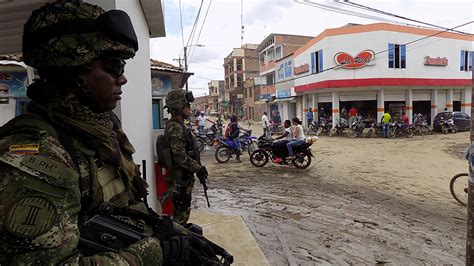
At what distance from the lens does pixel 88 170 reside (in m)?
1.05

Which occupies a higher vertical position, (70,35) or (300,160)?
(70,35)

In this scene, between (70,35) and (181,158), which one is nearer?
(70,35)

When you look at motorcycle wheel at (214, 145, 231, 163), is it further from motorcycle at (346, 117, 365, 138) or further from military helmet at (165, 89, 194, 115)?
motorcycle at (346, 117, 365, 138)

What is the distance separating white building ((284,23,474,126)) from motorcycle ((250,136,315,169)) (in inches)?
465

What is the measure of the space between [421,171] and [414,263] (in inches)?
222

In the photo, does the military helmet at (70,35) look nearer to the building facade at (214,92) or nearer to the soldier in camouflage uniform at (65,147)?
the soldier in camouflage uniform at (65,147)

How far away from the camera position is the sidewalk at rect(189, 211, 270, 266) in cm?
343

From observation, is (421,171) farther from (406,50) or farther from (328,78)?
(406,50)

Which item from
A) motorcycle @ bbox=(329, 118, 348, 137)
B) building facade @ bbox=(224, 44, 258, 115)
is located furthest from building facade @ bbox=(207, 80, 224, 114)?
motorcycle @ bbox=(329, 118, 348, 137)

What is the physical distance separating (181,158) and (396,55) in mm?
19597

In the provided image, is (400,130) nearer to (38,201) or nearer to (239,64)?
(38,201)

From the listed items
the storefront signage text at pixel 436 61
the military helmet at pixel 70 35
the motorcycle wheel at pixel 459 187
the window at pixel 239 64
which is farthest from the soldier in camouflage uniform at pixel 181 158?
the window at pixel 239 64

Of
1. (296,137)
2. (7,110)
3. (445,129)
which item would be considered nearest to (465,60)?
(445,129)

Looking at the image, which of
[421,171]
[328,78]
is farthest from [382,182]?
[328,78]
